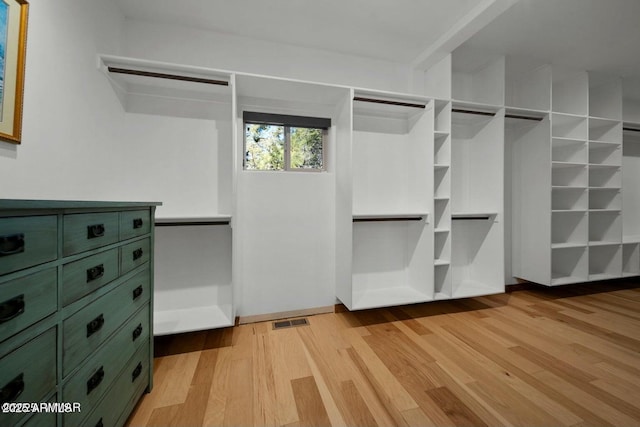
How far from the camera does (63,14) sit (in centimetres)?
129

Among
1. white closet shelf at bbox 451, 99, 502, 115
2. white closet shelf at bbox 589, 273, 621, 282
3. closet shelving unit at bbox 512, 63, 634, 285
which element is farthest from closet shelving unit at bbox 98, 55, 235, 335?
white closet shelf at bbox 589, 273, 621, 282

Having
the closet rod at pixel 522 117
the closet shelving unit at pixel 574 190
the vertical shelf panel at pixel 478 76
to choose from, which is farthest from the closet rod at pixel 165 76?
the closet shelving unit at pixel 574 190

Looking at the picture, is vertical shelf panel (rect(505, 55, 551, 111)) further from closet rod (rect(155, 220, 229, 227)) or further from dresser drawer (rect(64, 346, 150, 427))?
dresser drawer (rect(64, 346, 150, 427))

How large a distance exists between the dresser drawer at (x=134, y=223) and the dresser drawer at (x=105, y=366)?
1.31 ft

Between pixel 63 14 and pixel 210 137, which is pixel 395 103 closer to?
pixel 210 137

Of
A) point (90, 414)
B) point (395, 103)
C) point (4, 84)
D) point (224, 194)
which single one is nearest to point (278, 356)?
point (90, 414)

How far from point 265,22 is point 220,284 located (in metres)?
2.21

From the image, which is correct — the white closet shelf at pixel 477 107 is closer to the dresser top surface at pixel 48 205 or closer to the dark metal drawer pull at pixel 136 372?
the dresser top surface at pixel 48 205

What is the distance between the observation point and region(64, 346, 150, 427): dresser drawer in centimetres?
86

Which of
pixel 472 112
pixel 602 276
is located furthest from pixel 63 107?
pixel 602 276

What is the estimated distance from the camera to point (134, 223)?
3.84 feet

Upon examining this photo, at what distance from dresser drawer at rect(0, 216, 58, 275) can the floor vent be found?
1701 millimetres

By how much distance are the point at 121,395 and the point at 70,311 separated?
0.58 m

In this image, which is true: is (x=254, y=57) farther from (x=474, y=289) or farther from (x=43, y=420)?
(x=474, y=289)
